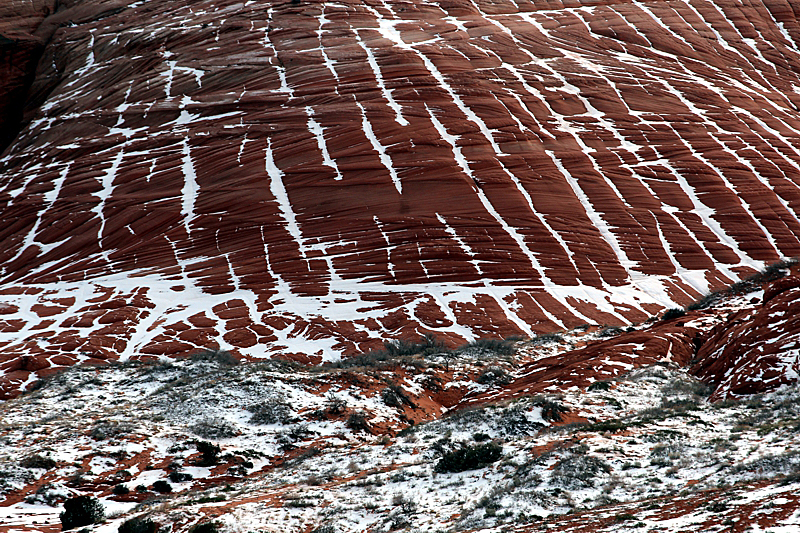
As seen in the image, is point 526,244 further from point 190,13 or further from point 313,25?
point 190,13

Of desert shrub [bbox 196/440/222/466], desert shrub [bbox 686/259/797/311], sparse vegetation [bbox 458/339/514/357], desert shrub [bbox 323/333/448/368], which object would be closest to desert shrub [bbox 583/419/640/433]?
desert shrub [bbox 196/440/222/466]

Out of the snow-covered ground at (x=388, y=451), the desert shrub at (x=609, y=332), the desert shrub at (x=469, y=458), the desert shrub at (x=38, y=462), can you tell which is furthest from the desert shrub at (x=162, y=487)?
the desert shrub at (x=609, y=332)

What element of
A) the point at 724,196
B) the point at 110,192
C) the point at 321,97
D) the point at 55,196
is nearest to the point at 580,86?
the point at 724,196

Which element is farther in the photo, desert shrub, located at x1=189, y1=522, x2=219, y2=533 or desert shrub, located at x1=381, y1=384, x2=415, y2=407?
desert shrub, located at x1=381, y1=384, x2=415, y2=407

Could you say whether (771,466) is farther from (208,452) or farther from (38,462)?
(38,462)

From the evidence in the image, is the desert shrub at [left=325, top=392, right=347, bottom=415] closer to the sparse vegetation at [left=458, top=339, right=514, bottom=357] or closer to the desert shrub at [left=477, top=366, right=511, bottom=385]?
the desert shrub at [left=477, top=366, right=511, bottom=385]

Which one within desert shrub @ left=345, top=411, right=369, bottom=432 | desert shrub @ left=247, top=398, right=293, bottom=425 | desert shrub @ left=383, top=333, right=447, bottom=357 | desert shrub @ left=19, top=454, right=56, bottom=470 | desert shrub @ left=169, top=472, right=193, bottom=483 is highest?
desert shrub @ left=19, top=454, right=56, bottom=470
